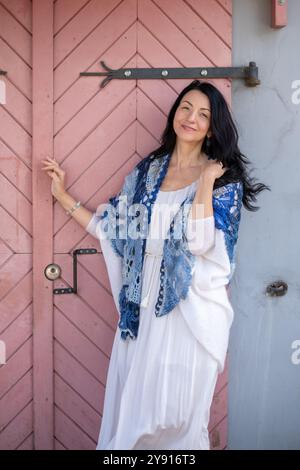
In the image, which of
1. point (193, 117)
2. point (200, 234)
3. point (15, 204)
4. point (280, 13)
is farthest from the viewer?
point (15, 204)

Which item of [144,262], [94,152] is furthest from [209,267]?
[94,152]

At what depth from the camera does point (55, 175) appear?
2.74 meters

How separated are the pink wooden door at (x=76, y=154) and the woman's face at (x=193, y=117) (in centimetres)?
28

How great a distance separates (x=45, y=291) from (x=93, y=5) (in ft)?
4.63

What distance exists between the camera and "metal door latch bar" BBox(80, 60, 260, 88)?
9.05 feet

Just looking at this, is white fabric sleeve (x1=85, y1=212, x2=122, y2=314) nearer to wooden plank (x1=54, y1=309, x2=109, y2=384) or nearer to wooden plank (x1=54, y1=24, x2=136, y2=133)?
wooden plank (x1=54, y1=309, x2=109, y2=384)

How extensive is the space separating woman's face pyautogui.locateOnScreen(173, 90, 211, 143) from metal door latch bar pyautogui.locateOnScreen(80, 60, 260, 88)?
0.25 meters

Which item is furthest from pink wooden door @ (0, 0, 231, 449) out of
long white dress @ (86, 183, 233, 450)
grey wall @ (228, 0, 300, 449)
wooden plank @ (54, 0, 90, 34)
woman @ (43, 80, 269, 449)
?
long white dress @ (86, 183, 233, 450)

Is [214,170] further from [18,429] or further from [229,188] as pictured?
[18,429]

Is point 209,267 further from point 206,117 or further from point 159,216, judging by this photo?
point 206,117

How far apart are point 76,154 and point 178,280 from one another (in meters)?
0.86

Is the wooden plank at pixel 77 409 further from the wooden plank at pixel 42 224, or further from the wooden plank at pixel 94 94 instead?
the wooden plank at pixel 94 94

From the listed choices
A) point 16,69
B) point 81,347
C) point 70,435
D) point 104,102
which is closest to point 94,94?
point 104,102

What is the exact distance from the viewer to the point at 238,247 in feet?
9.41
